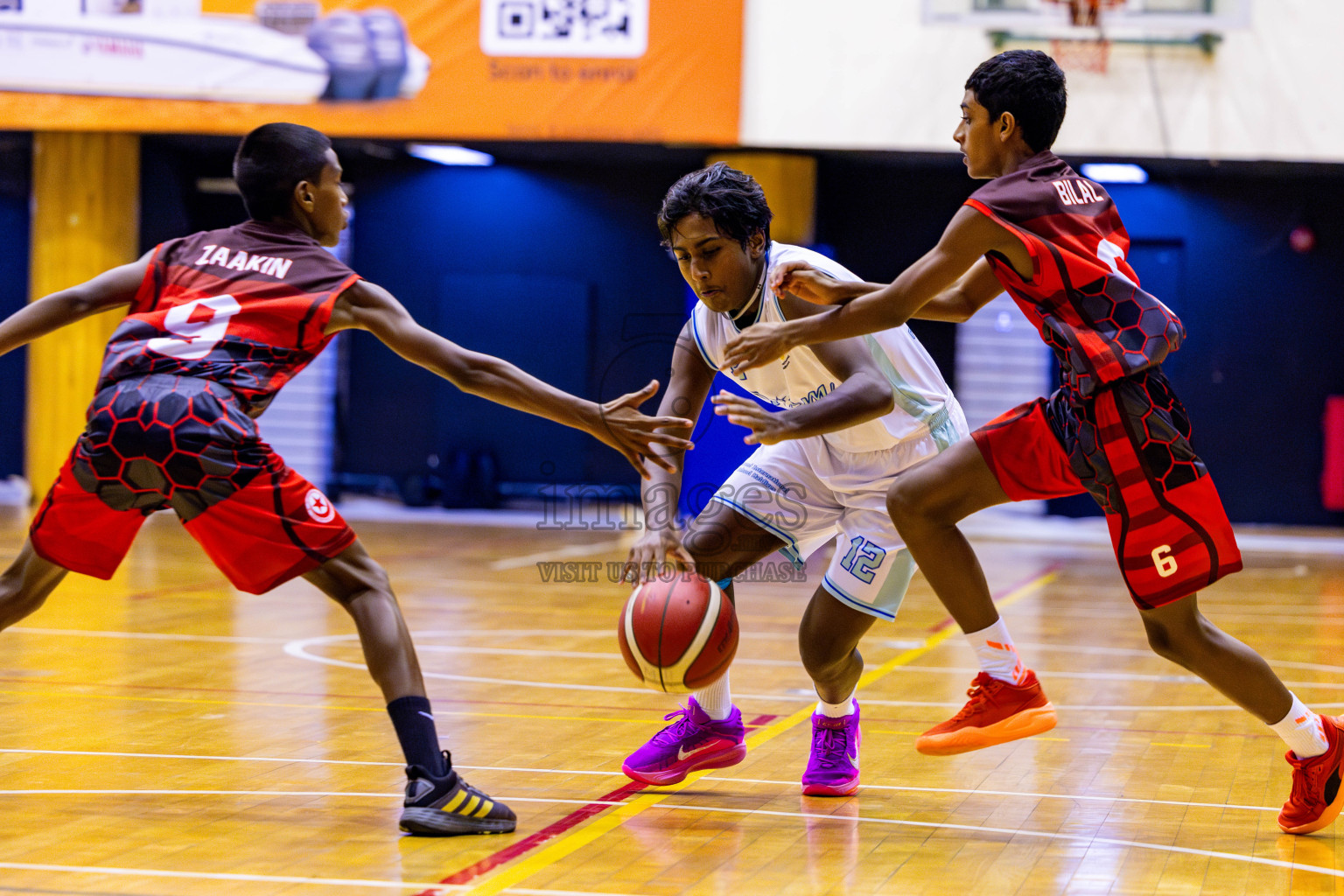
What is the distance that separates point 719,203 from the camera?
378 cm

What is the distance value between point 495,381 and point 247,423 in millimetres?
599

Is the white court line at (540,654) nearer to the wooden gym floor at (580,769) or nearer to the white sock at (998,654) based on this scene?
the wooden gym floor at (580,769)

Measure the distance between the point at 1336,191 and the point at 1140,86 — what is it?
4.05 meters

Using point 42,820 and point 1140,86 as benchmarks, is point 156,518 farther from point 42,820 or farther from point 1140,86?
point 42,820

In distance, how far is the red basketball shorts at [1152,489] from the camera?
11.4 ft

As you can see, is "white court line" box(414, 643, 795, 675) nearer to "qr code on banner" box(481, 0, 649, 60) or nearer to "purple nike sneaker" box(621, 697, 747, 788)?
"purple nike sneaker" box(621, 697, 747, 788)

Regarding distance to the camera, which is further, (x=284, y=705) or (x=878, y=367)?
(x=284, y=705)

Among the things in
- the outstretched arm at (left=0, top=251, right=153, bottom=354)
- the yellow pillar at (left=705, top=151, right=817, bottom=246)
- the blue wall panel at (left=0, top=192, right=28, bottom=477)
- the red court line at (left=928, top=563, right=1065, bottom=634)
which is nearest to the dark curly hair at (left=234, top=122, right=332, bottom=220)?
the outstretched arm at (left=0, top=251, right=153, bottom=354)

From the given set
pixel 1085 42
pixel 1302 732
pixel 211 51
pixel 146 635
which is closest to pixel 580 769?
pixel 1302 732

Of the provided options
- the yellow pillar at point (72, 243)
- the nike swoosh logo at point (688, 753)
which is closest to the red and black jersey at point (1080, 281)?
the nike swoosh logo at point (688, 753)

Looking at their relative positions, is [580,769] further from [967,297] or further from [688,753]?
[967,297]

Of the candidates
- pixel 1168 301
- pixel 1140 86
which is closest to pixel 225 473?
pixel 1140 86

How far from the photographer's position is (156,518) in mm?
13797

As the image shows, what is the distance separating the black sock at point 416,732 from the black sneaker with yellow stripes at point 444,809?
2 centimetres
